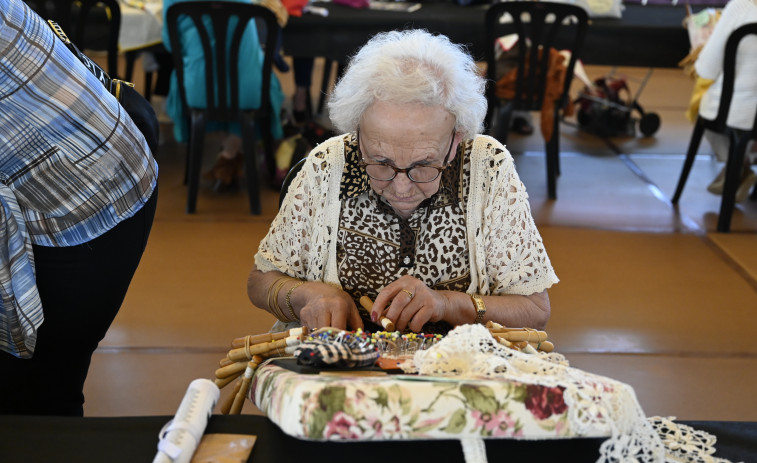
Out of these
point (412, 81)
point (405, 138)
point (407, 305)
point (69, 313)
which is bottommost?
point (69, 313)

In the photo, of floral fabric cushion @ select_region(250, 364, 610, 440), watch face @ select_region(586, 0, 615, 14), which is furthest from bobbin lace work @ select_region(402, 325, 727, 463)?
watch face @ select_region(586, 0, 615, 14)

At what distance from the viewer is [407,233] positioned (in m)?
1.76

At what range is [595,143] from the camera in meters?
5.82

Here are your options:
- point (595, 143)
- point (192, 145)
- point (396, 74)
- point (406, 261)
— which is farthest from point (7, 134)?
point (595, 143)

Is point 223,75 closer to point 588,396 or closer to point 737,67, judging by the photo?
point 737,67

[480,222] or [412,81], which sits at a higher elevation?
[412,81]

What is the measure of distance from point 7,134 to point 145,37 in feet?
11.4

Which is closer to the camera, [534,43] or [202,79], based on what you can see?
[202,79]

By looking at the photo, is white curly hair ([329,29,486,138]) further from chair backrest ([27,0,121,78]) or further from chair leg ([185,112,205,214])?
chair backrest ([27,0,121,78])

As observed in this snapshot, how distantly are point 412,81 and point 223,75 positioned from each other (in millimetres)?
2717

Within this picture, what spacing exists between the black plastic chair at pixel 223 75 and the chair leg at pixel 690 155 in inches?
93.7

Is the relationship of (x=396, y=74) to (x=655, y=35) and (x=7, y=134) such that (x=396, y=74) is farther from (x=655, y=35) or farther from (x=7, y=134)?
(x=655, y=35)

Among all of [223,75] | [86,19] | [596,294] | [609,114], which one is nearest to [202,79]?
[223,75]

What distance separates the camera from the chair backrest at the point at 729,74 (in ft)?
12.6
